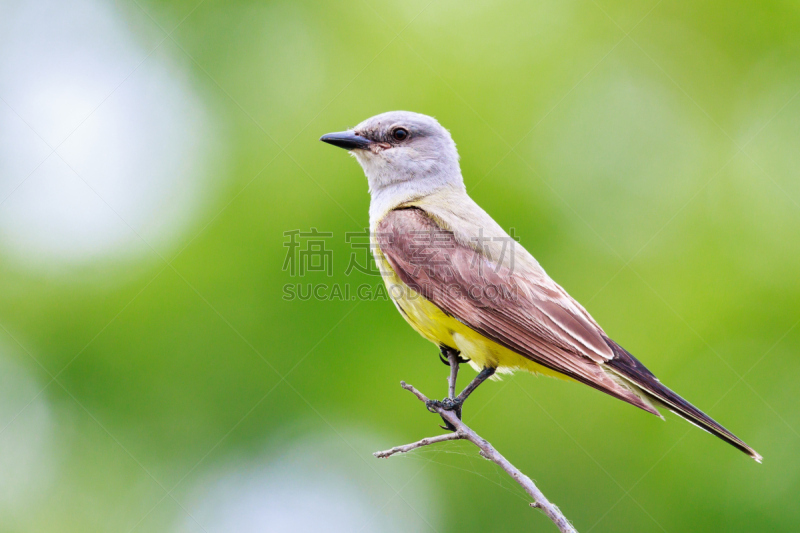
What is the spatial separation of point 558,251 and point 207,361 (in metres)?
4.87

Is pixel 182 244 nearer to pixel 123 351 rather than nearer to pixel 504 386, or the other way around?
pixel 123 351

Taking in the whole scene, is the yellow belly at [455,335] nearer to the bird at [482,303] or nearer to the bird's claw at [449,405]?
the bird at [482,303]

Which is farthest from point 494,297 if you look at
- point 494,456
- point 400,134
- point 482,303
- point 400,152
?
point 400,134

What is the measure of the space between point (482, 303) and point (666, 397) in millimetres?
1239

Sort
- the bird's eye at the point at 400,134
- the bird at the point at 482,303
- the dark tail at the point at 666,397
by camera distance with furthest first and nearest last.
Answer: the bird's eye at the point at 400,134, the bird at the point at 482,303, the dark tail at the point at 666,397

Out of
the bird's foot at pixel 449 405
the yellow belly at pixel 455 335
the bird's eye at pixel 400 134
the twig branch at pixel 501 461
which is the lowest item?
the bird's foot at pixel 449 405

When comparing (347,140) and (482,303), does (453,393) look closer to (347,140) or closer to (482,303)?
(482,303)

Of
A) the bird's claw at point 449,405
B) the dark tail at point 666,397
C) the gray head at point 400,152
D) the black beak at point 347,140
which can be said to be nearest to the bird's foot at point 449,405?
the bird's claw at point 449,405

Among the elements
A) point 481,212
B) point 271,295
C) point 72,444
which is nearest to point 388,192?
point 481,212

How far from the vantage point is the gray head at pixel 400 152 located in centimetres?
504

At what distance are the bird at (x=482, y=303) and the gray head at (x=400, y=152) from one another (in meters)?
0.03

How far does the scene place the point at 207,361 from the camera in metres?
8.23

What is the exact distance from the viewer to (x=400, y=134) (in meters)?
5.14

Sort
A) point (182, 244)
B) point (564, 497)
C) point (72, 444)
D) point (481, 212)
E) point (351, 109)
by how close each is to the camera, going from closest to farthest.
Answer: point (481, 212) < point (564, 497) < point (351, 109) < point (182, 244) < point (72, 444)
